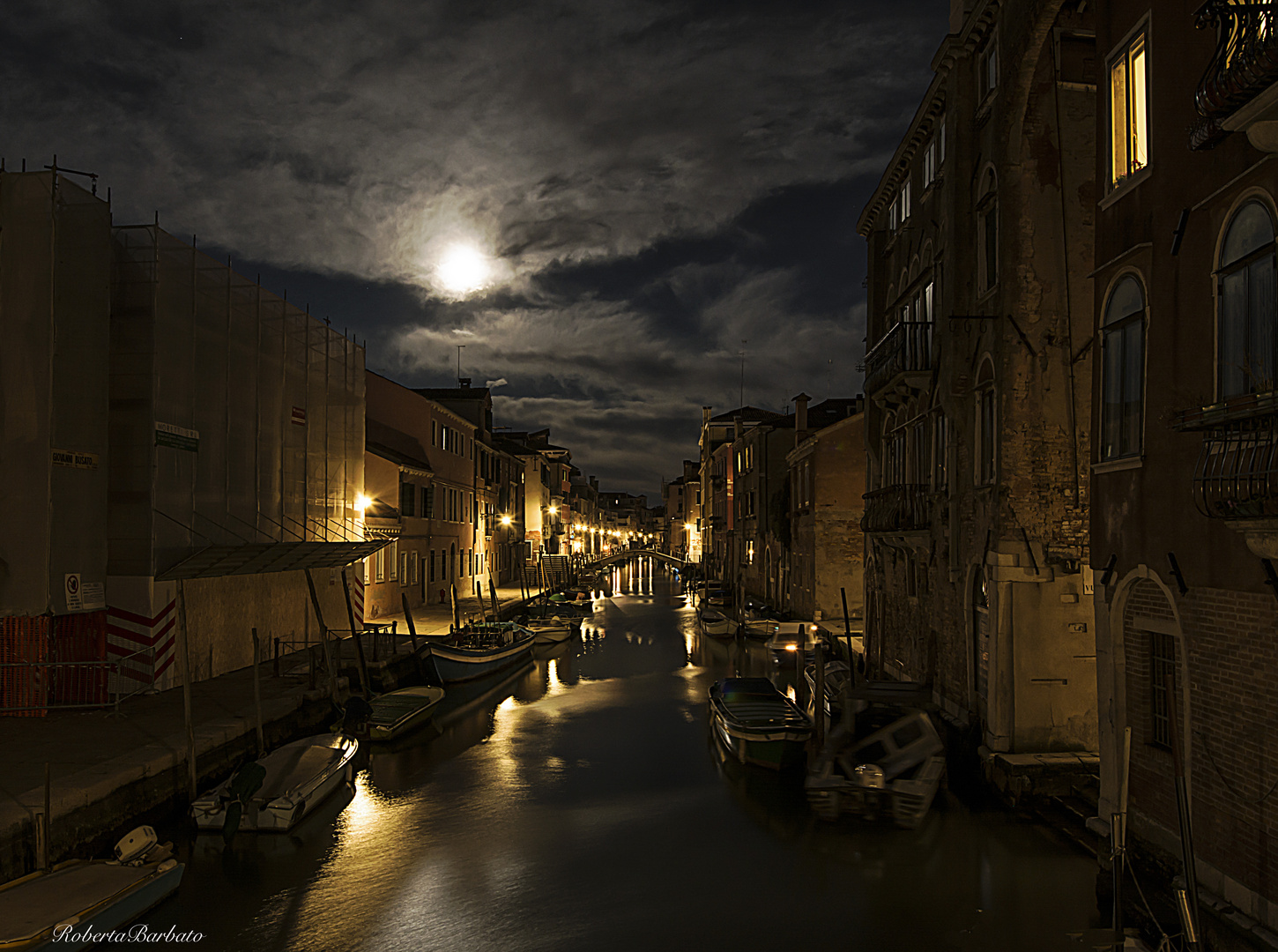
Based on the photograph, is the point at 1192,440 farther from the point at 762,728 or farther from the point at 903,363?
the point at 903,363

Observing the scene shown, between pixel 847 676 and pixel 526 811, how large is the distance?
9.83m

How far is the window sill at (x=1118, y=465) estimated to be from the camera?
9.91 metres

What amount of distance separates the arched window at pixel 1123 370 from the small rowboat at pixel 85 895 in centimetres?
1237

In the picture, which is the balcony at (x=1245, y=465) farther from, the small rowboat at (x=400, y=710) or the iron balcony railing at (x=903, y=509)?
the small rowboat at (x=400, y=710)

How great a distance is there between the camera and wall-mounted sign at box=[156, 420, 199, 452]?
18.1 meters

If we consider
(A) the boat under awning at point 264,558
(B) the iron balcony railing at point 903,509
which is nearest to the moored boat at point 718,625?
(B) the iron balcony railing at point 903,509

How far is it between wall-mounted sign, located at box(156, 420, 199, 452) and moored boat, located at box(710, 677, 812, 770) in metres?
12.9

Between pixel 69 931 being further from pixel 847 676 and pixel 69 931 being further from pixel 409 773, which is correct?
pixel 847 676

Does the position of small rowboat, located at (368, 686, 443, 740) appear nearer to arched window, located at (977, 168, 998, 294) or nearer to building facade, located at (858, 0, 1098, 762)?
building facade, located at (858, 0, 1098, 762)

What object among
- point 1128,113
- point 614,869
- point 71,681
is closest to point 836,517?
point 614,869

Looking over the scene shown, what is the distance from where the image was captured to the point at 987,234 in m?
16.6

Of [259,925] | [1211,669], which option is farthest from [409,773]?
[1211,669]

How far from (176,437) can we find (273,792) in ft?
27.3

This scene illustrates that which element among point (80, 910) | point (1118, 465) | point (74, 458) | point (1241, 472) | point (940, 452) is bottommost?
A: point (80, 910)
